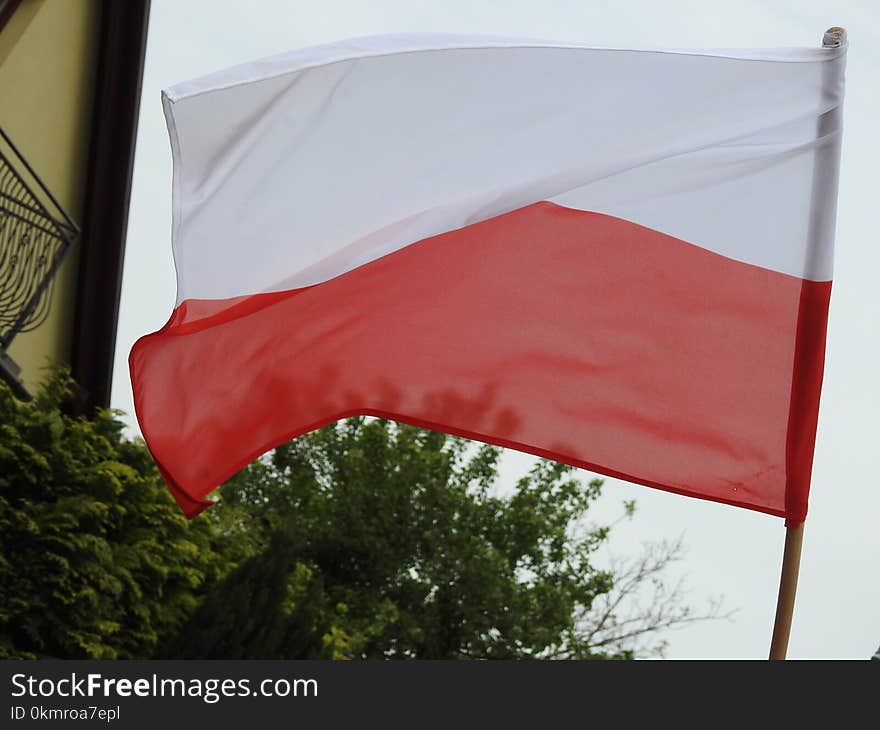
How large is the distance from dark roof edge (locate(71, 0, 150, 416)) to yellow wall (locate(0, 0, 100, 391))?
0.37 feet

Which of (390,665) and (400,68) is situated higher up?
(400,68)

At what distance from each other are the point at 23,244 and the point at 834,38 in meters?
7.93

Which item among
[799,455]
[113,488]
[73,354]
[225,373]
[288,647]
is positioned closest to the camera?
[799,455]

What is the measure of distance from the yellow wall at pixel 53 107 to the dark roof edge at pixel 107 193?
0.11 meters

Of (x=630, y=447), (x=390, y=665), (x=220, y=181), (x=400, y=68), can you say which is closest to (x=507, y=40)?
(x=400, y=68)

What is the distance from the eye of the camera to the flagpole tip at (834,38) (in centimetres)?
489

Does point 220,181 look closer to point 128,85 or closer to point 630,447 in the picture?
point 630,447

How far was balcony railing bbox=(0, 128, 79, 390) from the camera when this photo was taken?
10570mm

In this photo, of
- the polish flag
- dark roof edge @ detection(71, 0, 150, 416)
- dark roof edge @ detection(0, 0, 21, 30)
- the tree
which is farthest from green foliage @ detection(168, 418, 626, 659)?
the polish flag

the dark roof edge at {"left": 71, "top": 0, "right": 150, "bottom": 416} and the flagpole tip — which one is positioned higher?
the dark roof edge at {"left": 71, "top": 0, "right": 150, "bottom": 416}

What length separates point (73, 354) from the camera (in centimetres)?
1279

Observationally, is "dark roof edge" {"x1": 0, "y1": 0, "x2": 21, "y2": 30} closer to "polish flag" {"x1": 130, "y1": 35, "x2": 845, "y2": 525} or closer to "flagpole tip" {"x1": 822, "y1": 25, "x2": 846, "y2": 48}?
"polish flag" {"x1": 130, "y1": 35, "x2": 845, "y2": 525}

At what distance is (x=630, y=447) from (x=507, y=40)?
1.91 metres

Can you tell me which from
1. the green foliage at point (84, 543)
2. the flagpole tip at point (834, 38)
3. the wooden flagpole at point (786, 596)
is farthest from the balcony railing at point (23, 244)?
the wooden flagpole at point (786, 596)
